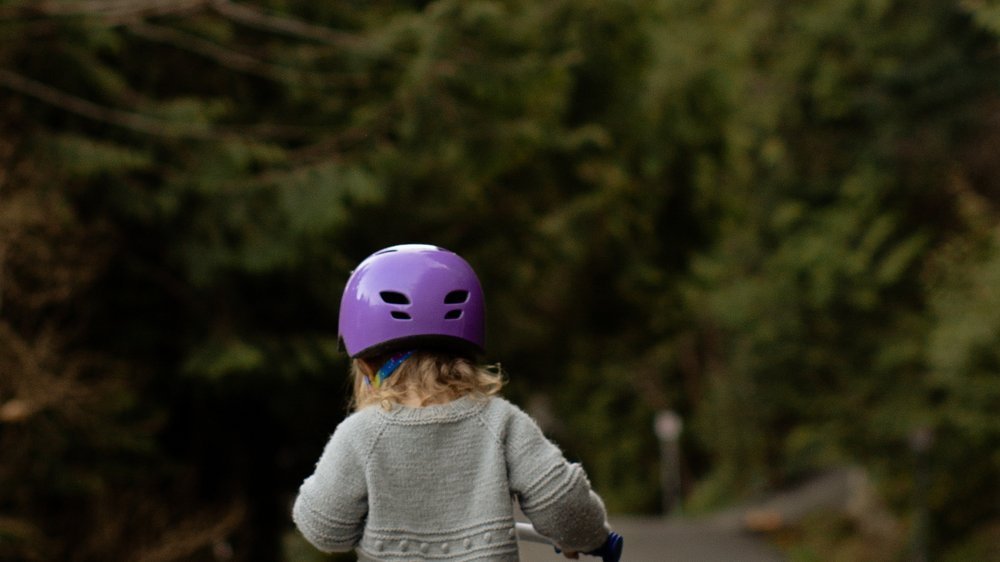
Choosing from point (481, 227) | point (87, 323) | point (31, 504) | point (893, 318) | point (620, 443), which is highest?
point (620, 443)

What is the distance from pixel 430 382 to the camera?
96.3 inches

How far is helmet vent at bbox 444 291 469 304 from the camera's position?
2480 mm

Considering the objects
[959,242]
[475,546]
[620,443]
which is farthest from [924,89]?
[620,443]

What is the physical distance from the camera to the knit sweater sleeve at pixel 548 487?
2338 mm

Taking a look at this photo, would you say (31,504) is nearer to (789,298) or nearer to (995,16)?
(995,16)

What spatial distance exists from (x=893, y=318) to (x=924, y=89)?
289 cm

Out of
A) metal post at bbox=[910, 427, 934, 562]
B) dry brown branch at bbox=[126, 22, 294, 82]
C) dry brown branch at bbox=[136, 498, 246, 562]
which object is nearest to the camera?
dry brown branch at bbox=[126, 22, 294, 82]

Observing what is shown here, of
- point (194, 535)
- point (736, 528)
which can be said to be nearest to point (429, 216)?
point (194, 535)

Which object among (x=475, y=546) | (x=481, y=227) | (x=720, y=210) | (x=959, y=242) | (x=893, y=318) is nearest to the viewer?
(x=475, y=546)

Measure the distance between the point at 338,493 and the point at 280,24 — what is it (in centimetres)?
566

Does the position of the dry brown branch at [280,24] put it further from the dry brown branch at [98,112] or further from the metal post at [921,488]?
the metal post at [921,488]

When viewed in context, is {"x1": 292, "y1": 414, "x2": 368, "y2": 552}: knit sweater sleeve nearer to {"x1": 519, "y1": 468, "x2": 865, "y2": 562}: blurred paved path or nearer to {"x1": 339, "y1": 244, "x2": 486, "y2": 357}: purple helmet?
{"x1": 339, "y1": 244, "x2": 486, "y2": 357}: purple helmet

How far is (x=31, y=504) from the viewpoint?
761 cm

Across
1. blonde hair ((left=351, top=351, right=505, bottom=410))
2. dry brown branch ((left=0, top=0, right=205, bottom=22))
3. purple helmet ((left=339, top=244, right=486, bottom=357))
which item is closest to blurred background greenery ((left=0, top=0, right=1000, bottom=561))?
dry brown branch ((left=0, top=0, right=205, bottom=22))
